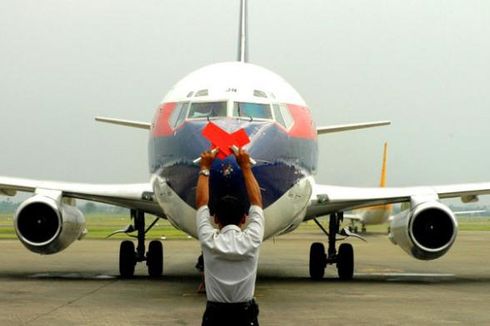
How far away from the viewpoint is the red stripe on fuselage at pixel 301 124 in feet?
44.7

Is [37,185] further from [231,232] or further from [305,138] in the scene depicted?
[231,232]

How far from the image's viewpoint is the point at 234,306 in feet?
19.0

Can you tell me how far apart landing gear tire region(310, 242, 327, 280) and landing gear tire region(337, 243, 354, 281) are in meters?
0.33

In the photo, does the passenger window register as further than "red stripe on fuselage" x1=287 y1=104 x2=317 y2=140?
No

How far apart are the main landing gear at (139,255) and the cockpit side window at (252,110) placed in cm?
548

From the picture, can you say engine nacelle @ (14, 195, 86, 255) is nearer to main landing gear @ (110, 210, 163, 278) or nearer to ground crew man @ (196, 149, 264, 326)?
main landing gear @ (110, 210, 163, 278)

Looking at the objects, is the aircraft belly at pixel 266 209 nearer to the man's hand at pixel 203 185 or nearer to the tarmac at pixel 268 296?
the tarmac at pixel 268 296

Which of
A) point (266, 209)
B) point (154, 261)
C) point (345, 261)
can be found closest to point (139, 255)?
point (154, 261)

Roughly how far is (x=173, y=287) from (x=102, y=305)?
10.2 ft

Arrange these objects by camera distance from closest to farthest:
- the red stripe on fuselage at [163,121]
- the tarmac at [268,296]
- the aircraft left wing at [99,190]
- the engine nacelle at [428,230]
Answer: the tarmac at [268,296], the red stripe on fuselage at [163,121], the engine nacelle at [428,230], the aircraft left wing at [99,190]

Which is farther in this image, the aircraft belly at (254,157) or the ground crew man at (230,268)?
the aircraft belly at (254,157)

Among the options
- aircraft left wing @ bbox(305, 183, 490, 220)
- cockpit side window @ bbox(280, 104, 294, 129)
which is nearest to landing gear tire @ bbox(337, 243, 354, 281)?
aircraft left wing @ bbox(305, 183, 490, 220)

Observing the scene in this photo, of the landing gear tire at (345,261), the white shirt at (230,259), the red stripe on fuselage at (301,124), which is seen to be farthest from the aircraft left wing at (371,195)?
the white shirt at (230,259)

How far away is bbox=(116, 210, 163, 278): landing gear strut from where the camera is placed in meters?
17.7
